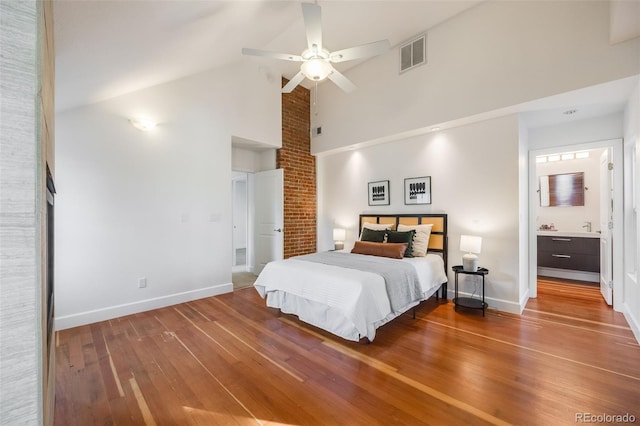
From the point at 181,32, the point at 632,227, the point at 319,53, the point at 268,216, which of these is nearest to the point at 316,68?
the point at 319,53

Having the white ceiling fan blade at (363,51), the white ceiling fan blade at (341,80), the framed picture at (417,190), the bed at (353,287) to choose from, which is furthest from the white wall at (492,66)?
the bed at (353,287)

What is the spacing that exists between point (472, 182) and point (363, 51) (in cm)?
238

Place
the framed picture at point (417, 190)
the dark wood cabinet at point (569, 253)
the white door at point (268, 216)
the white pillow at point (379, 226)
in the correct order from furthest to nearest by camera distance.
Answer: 1. the white door at point (268, 216)
2. the dark wood cabinet at point (569, 253)
3. the white pillow at point (379, 226)
4. the framed picture at point (417, 190)

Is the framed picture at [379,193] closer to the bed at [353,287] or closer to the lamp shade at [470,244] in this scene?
the bed at [353,287]

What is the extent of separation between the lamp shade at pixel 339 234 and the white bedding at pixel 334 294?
1894 mm

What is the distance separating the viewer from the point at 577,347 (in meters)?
2.56

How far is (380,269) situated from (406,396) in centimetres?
124

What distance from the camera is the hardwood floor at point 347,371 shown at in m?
1.78

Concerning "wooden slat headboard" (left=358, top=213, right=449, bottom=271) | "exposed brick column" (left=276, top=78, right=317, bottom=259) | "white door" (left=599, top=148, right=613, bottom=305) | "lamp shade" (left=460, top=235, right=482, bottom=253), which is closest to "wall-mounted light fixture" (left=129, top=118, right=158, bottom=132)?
"exposed brick column" (left=276, top=78, right=317, bottom=259)

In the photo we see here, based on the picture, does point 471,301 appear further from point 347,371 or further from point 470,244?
point 347,371

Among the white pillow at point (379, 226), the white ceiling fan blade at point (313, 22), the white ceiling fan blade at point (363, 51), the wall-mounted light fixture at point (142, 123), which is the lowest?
the white pillow at point (379, 226)

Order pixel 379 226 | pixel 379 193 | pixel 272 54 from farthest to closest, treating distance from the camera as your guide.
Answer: pixel 379 193 → pixel 379 226 → pixel 272 54

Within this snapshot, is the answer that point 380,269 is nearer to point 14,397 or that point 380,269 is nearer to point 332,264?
point 332,264

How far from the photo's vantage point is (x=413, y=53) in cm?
405
